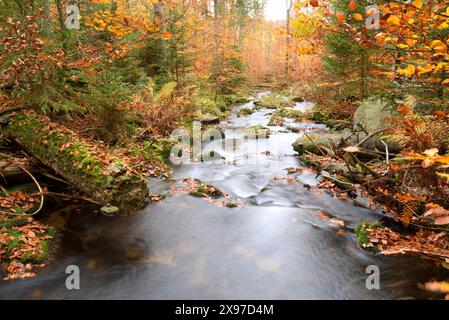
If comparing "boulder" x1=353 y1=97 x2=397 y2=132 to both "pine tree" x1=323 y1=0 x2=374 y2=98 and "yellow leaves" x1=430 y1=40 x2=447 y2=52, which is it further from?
Result: "yellow leaves" x1=430 y1=40 x2=447 y2=52

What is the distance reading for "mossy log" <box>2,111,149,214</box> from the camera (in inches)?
229

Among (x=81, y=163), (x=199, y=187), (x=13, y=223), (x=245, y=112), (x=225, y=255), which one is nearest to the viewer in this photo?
(x=225, y=255)

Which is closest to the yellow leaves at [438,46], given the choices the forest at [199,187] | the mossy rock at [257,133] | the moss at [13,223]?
the forest at [199,187]

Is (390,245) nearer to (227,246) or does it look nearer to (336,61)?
(227,246)

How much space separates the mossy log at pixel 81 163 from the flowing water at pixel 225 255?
0.40 metres

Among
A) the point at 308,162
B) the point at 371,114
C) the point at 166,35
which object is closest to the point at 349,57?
the point at 371,114

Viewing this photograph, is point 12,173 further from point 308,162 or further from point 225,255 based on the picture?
point 308,162

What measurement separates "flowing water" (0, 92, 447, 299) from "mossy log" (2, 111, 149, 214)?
396 mm

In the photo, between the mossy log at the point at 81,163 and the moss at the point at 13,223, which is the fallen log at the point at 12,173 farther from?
the moss at the point at 13,223

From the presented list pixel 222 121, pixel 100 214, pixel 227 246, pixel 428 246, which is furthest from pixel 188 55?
pixel 428 246

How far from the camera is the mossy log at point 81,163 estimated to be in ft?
19.1

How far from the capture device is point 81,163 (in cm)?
589

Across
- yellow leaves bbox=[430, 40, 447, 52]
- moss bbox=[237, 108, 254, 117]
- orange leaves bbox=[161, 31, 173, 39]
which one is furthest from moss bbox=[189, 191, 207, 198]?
moss bbox=[237, 108, 254, 117]

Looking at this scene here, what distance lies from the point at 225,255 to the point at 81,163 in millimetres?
3155
